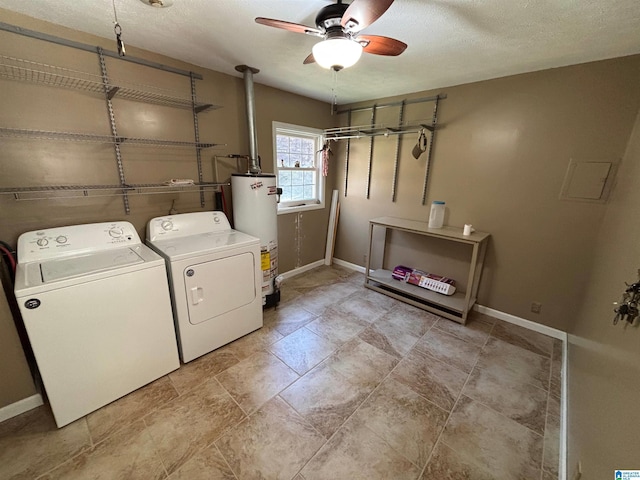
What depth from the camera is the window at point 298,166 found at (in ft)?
10.7

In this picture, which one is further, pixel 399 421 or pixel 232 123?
pixel 232 123

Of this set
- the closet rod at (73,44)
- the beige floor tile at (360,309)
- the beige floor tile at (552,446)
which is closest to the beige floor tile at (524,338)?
the beige floor tile at (552,446)

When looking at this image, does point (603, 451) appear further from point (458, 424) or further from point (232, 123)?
point (232, 123)

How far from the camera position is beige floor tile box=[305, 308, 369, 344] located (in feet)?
7.81

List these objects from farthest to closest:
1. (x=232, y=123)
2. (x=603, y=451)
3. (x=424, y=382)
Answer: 1. (x=232, y=123)
2. (x=424, y=382)
3. (x=603, y=451)

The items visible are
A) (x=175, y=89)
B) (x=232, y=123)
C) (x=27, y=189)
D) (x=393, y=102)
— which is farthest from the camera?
(x=393, y=102)

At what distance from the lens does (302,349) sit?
220cm

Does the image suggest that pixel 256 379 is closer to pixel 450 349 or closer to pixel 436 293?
pixel 450 349

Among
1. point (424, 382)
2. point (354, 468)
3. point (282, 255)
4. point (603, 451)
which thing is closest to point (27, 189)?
point (282, 255)

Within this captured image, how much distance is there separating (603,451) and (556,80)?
2.61 meters

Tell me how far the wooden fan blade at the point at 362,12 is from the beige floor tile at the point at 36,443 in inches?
102

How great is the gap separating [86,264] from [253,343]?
1349 mm

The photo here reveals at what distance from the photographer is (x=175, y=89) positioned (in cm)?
224

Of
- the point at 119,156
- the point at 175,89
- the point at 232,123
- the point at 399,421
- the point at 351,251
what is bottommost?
the point at 399,421
